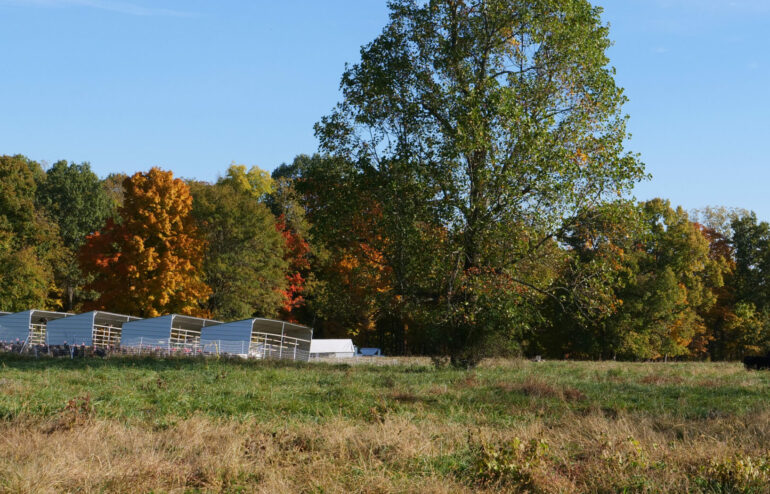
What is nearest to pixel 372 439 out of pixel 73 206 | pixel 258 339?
pixel 258 339

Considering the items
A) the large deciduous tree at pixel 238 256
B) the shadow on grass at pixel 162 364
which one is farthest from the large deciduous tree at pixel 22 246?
the shadow on grass at pixel 162 364

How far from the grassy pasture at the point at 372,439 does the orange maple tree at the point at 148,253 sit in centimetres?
2899

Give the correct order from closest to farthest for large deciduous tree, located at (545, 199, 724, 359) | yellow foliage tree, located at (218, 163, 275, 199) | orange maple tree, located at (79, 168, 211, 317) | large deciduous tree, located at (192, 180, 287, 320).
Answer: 1. orange maple tree, located at (79, 168, 211, 317)
2. large deciduous tree, located at (192, 180, 287, 320)
3. large deciduous tree, located at (545, 199, 724, 359)
4. yellow foliage tree, located at (218, 163, 275, 199)

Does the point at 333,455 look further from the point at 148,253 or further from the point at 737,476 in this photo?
the point at 148,253

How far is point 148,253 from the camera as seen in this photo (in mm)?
43375

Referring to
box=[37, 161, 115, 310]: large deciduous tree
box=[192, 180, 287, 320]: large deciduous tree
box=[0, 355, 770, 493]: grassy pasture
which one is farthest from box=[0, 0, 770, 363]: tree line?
box=[37, 161, 115, 310]: large deciduous tree

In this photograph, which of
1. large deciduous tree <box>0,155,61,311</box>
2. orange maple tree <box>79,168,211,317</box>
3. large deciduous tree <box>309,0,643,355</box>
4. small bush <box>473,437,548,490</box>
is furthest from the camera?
large deciduous tree <box>0,155,61,311</box>

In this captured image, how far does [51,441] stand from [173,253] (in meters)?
38.2

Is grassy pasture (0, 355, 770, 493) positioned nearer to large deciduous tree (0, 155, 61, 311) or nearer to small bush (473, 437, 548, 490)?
small bush (473, 437, 548, 490)

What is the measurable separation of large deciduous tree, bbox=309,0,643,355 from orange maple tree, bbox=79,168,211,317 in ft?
75.4

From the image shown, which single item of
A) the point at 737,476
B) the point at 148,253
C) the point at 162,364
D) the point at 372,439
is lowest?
the point at 162,364

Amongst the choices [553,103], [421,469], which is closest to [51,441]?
[421,469]

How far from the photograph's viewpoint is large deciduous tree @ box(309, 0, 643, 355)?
21.7 metres

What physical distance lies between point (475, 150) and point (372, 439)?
48.1ft
